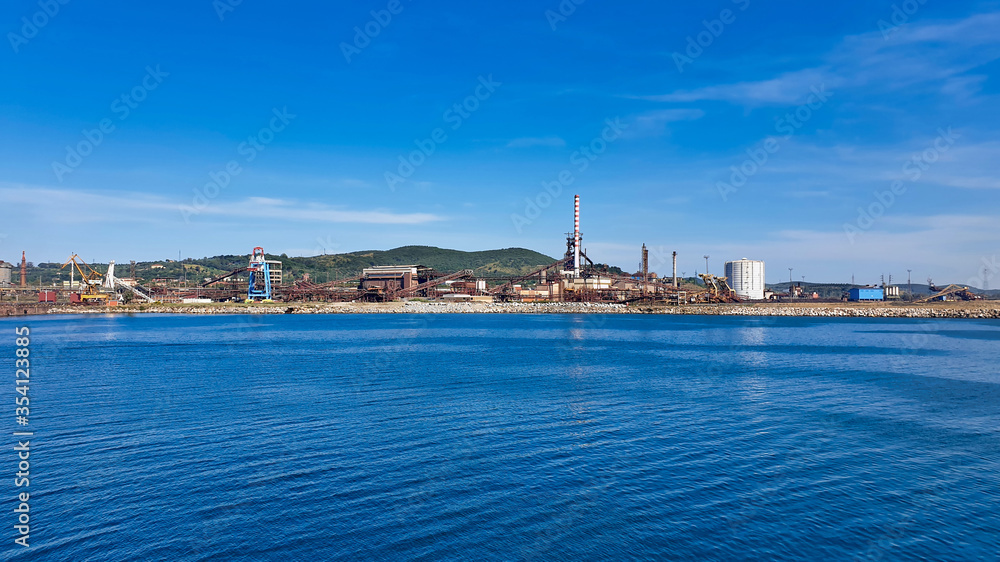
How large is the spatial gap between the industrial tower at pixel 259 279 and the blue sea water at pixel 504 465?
100761 mm

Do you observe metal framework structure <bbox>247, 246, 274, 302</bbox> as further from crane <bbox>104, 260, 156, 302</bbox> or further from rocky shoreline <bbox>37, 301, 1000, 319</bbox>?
crane <bbox>104, 260, 156, 302</bbox>

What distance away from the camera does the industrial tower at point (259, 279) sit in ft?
434

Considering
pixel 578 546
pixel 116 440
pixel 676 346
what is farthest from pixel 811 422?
pixel 676 346

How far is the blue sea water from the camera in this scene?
473 inches

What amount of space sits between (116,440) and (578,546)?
16.7m

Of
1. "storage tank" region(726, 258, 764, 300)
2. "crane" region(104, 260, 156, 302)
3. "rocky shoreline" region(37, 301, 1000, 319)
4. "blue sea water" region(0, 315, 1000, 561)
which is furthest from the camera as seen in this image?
"storage tank" region(726, 258, 764, 300)

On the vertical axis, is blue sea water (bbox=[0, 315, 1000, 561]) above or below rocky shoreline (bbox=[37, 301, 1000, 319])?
below

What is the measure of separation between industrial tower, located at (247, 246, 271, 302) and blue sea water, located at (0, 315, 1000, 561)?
101 metres

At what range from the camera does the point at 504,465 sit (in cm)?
1697

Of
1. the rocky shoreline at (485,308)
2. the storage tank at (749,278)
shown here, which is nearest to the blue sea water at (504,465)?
the rocky shoreline at (485,308)

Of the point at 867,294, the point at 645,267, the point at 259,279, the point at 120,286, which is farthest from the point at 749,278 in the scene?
the point at 120,286

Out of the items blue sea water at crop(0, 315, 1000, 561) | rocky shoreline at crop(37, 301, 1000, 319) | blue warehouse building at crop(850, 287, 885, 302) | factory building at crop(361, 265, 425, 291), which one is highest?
factory building at crop(361, 265, 425, 291)

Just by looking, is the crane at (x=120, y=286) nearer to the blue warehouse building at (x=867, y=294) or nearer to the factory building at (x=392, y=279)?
the factory building at (x=392, y=279)

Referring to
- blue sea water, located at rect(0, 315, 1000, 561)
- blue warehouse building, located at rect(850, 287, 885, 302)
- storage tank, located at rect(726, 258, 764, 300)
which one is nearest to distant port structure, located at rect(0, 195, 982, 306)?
blue warehouse building, located at rect(850, 287, 885, 302)
